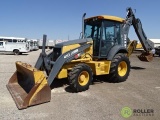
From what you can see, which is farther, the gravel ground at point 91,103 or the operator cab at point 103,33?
the operator cab at point 103,33

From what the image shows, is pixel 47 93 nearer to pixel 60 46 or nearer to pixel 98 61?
pixel 60 46

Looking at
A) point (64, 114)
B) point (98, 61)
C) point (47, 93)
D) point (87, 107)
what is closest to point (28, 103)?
point (47, 93)

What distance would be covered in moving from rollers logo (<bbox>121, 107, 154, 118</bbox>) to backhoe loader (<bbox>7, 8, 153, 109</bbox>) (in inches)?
83.0

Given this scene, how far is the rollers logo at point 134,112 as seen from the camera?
225 inches

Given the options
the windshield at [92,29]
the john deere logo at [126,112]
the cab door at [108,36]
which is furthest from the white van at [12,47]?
the john deere logo at [126,112]

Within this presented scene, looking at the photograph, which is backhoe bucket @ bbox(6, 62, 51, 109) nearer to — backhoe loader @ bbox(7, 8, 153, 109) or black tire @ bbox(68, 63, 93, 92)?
backhoe loader @ bbox(7, 8, 153, 109)

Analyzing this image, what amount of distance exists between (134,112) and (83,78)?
2520 mm

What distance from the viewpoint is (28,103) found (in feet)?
19.8

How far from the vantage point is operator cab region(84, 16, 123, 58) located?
9086 mm

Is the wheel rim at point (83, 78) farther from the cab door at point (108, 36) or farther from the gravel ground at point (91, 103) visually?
the cab door at point (108, 36)

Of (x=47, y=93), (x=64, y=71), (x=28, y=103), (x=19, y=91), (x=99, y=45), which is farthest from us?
(x=99, y=45)

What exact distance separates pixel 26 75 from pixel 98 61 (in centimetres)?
294

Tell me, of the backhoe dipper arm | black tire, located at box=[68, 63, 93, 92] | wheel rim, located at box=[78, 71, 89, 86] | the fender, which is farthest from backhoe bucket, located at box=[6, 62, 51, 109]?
the backhoe dipper arm

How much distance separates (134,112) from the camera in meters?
5.87
